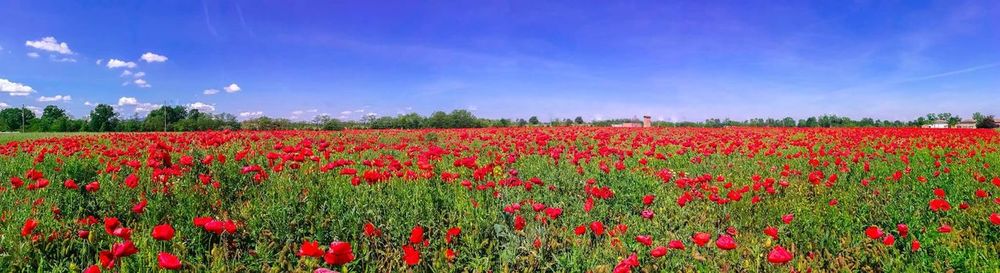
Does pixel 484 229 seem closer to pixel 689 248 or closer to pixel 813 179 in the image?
pixel 689 248

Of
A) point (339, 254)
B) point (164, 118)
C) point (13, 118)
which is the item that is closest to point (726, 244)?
point (339, 254)

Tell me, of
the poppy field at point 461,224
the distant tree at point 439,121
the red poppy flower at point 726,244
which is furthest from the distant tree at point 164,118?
the red poppy flower at point 726,244

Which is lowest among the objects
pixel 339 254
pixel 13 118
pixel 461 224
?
pixel 461 224

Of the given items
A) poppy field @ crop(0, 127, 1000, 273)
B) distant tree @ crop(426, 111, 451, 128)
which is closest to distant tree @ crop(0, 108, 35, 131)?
distant tree @ crop(426, 111, 451, 128)

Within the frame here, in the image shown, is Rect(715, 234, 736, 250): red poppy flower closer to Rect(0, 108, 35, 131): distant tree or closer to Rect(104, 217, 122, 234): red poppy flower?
Rect(104, 217, 122, 234): red poppy flower

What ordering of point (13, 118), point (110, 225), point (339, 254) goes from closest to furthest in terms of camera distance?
1. point (339, 254)
2. point (110, 225)
3. point (13, 118)

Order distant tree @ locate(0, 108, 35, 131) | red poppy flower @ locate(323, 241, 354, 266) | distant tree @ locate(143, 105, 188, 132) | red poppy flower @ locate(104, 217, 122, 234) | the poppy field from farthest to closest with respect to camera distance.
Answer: distant tree @ locate(0, 108, 35, 131)
distant tree @ locate(143, 105, 188, 132)
the poppy field
red poppy flower @ locate(104, 217, 122, 234)
red poppy flower @ locate(323, 241, 354, 266)

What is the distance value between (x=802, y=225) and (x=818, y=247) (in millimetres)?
494

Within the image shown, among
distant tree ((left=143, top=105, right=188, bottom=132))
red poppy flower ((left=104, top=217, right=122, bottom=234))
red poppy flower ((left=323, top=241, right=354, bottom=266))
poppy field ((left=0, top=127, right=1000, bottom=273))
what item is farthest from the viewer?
distant tree ((left=143, top=105, right=188, bottom=132))

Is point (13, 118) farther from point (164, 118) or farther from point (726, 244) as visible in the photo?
point (726, 244)

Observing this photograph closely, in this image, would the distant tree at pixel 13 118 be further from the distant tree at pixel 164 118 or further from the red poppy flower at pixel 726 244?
the red poppy flower at pixel 726 244

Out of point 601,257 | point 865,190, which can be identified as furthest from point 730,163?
point 601,257

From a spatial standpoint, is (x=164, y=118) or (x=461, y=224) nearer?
(x=461, y=224)

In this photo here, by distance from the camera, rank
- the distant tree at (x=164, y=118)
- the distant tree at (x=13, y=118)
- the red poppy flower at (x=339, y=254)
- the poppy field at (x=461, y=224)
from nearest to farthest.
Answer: the red poppy flower at (x=339, y=254), the poppy field at (x=461, y=224), the distant tree at (x=164, y=118), the distant tree at (x=13, y=118)
